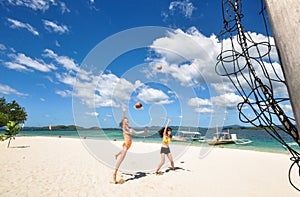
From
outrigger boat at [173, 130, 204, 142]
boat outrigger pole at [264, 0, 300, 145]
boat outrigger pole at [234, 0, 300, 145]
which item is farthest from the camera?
outrigger boat at [173, 130, 204, 142]

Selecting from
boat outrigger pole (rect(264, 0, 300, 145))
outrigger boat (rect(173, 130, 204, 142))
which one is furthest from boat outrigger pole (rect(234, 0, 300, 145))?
outrigger boat (rect(173, 130, 204, 142))

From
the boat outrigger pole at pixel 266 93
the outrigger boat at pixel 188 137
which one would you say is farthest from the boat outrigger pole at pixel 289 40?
the outrigger boat at pixel 188 137

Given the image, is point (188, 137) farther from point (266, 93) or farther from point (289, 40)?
point (289, 40)

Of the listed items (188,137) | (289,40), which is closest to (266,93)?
(289,40)

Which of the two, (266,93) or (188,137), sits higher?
(266,93)

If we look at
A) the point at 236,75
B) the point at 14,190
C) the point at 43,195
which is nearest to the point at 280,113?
the point at 236,75

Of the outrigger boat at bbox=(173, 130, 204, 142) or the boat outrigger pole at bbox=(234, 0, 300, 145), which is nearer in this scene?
the boat outrigger pole at bbox=(234, 0, 300, 145)

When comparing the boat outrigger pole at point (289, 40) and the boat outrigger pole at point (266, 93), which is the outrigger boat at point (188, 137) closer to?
the boat outrigger pole at point (266, 93)

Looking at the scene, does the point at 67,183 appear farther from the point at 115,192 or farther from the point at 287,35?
the point at 287,35

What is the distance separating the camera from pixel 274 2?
0.74 m

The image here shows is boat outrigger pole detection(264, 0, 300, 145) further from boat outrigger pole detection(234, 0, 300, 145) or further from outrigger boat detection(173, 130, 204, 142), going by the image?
outrigger boat detection(173, 130, 204, 142)

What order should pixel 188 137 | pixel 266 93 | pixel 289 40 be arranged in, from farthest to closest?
pixel 188 137 < pixel 266 93 < pixel 289 40

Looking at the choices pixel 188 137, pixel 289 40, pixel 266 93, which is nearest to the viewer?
pixel 289 40

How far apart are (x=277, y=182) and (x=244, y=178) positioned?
2.95 feet
